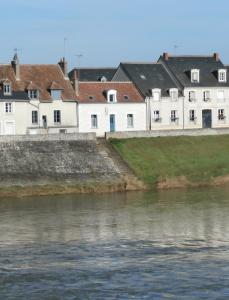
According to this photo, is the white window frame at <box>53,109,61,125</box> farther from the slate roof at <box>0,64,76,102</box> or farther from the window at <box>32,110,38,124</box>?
the window at <box>32,110,38,124</box>

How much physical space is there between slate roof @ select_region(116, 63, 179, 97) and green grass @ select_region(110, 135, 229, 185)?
311 inches

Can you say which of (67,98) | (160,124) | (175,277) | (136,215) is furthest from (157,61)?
(175,277)

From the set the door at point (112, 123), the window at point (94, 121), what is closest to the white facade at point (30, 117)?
the window at point (94, 121)

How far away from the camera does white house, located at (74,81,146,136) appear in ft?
213

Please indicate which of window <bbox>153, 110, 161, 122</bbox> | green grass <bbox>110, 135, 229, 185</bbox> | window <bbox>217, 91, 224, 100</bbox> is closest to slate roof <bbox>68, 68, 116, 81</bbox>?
window <bbox>153, 110, 161, 122</bbox>

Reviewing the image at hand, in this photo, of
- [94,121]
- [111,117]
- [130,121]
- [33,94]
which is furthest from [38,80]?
[130,121]

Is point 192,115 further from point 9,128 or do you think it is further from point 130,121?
point 9,128

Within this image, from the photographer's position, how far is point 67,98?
2505 inches

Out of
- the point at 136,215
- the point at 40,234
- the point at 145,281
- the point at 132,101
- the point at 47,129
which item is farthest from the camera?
the point at 132,101

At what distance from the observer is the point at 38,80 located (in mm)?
64125

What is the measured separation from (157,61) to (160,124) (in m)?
8.00

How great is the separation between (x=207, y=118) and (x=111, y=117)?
10.7 meters

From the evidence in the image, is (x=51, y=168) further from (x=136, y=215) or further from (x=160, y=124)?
(x=160, y=124)

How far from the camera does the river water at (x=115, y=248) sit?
77.9ft
